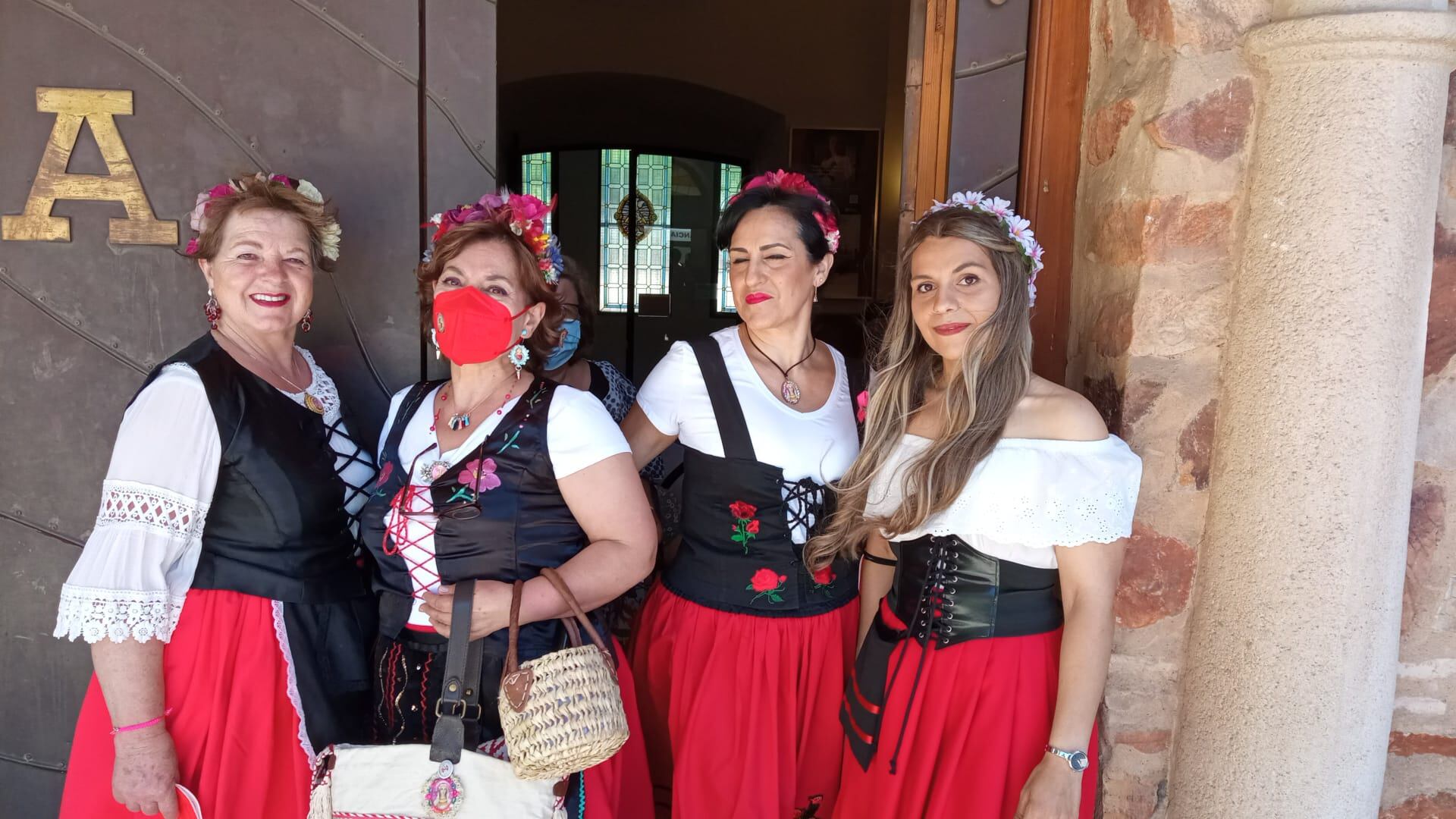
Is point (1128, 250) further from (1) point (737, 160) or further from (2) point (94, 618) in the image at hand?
(1) point (737, 160)

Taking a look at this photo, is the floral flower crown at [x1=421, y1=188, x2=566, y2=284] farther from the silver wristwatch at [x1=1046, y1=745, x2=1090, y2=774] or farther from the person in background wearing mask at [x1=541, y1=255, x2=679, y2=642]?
the silver wristwatch at [x1=1046, y1=745, x2=1090, y2=774]

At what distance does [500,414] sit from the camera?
5.98ft

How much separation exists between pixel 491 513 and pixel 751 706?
0.74 metres

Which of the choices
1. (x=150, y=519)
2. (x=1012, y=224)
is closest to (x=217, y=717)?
(x=150, y=519)

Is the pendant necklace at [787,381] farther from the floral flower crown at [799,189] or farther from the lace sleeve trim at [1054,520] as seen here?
the lace sleeve trim at [1054,520]

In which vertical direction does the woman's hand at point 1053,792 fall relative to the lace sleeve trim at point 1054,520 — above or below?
below

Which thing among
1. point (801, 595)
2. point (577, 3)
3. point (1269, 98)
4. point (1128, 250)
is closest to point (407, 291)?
point (801, 595)

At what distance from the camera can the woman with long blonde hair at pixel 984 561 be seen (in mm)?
1633

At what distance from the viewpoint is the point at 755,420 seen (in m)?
2.10

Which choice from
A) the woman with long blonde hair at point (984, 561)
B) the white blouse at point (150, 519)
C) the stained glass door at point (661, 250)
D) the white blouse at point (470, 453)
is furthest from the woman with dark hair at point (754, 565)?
the stained glass door at point (661, 250)

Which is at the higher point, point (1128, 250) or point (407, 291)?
point (1128, 250)

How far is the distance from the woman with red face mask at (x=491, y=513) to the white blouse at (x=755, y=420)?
30 cm

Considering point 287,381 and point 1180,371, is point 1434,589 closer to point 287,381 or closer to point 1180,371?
point 1180,371

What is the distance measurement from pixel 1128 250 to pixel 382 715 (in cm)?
184
